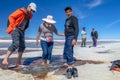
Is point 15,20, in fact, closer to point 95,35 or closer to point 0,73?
point 0,73

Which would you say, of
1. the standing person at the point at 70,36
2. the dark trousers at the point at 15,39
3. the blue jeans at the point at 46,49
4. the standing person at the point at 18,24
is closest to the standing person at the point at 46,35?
the blue jeans at the point at 46,49

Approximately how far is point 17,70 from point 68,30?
2.12 meters

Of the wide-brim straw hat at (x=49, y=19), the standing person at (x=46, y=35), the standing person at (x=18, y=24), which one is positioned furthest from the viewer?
the standing person at (x=46, y=35)

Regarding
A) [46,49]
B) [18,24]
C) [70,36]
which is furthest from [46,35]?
[70,36]

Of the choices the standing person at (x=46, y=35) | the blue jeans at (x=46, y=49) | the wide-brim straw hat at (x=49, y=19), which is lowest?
the blue jeans at (x=46, y=49)

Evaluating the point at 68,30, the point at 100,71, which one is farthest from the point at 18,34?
the point at 100,71

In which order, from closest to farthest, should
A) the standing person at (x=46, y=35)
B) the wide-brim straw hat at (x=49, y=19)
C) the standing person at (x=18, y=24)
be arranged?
the standing person at (x=18, y=24)
the wide-brim straw hat at (x=49, y=19)
the standing person at (x=46, y=35)

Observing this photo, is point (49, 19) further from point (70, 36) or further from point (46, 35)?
point (70, 36)

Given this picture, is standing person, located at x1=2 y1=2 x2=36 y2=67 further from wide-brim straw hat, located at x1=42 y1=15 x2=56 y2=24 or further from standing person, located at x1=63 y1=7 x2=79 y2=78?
standing person, located at x1=63 y1=7 x2=79 y2=78

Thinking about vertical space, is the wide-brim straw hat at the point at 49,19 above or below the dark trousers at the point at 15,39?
above

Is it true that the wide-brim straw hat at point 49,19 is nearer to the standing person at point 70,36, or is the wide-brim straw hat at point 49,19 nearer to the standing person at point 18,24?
the standing person at point 18,24

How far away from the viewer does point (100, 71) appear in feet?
27.1

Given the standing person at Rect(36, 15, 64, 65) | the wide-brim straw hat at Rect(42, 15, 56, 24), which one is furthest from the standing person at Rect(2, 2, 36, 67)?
the standing person at Rect(36, 15, 64, 65)

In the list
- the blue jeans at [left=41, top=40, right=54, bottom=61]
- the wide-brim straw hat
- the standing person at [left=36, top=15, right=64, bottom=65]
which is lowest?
the blue jeans at [left=41, top=40, right=54, bottom=61]
